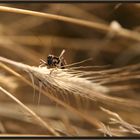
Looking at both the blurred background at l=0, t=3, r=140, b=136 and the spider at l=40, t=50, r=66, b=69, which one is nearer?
the spider at l=40, t=50, r=66, b=69

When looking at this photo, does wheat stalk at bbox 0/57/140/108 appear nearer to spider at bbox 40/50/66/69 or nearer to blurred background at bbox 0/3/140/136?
spider at bbox 40/50/66/69

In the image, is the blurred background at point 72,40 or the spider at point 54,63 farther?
the blurred background at point 72,40

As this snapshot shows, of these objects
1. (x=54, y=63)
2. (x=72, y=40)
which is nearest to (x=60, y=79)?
(x=54, y=63)

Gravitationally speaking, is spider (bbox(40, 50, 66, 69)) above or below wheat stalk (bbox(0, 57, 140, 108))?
above

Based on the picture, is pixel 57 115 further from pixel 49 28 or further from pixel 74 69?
pixel 74 69

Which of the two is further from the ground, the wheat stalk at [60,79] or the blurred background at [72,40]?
the blurred background at [72,40]

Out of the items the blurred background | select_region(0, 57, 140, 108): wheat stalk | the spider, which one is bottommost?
select_region(0, 57, 140, 108): wheat stalk

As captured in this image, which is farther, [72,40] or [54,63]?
[72,40]

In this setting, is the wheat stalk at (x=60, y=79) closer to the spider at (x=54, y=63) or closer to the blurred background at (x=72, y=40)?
the spider at (x=54, y=63)

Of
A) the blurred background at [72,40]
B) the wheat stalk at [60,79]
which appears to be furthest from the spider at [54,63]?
the blurred background at [72,40]

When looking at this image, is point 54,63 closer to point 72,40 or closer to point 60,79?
point 60,79

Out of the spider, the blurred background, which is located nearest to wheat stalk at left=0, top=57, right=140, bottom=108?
the spider

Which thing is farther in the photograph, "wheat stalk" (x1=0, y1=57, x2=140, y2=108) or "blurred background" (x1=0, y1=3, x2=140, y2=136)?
"blurred background" (x1=0, y1=3, x2=140, y2=136)
